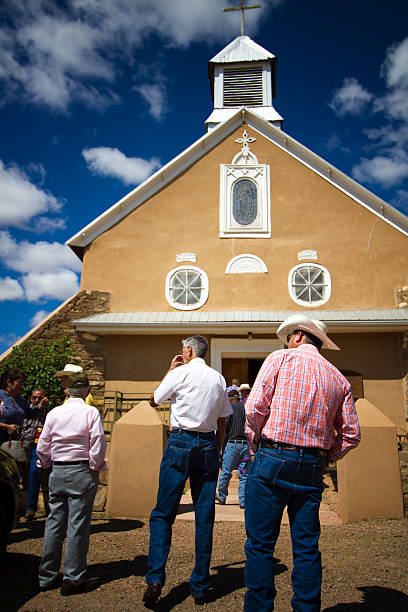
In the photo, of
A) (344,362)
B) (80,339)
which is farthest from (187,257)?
(344,362)

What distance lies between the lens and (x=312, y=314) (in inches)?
432

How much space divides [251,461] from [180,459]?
1.94 ft

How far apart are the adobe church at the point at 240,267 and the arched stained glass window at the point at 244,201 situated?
3 cm

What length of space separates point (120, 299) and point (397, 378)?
7.05 meters

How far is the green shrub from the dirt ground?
4.35 m

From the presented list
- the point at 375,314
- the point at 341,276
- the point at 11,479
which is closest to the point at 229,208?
the point at 341,276

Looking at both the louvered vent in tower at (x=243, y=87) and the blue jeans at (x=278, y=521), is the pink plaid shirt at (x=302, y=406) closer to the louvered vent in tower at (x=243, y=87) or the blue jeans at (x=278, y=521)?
the blue jeans at (x=278, y=521)

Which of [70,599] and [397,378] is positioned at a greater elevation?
[397,378]

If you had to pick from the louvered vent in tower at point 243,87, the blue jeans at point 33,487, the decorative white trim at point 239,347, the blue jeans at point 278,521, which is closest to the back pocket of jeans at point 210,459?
the blue jeans at point 278,521

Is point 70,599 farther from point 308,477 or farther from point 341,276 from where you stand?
point 341,276

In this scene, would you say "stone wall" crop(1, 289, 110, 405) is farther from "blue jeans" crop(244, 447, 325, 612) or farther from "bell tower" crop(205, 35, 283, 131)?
"bell tower" crop(205, 35, 283, 131)

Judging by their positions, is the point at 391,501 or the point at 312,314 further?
the point at 312,314

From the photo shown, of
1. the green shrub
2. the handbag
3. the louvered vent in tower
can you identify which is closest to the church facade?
the green shrub

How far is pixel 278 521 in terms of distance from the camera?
273 cm
